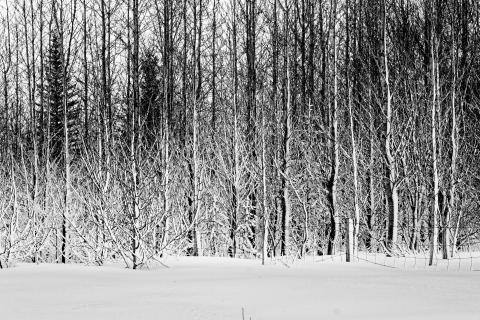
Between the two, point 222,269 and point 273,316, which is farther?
point 222,269

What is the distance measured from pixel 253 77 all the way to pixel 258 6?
2.54 meters

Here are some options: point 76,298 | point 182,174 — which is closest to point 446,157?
point 182,174

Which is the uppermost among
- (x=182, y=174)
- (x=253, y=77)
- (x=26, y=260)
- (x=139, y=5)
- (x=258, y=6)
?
(x=258, y=6)

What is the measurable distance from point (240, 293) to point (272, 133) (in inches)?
353

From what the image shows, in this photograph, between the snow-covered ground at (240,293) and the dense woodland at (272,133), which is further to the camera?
the dense woodland at (272,133)

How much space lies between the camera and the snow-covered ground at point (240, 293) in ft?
17.0

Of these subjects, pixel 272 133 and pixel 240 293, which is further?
pixel 272 133

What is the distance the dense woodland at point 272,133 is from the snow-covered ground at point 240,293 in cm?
203

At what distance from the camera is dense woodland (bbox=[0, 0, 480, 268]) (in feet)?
39.6

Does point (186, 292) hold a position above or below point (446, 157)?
below

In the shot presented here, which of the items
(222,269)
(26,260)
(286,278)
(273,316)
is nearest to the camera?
(273,316)

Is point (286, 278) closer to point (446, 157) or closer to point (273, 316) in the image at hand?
point (273, 316)

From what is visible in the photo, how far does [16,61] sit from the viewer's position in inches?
603

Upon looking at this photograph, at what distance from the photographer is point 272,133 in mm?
14953
